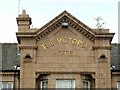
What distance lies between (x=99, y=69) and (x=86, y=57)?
4.56 ft

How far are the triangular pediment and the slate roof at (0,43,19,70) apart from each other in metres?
4.65

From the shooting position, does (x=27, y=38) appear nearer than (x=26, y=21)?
Yes

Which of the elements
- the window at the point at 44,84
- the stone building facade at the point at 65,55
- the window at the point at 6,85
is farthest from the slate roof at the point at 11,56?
the window at the point at 44,84

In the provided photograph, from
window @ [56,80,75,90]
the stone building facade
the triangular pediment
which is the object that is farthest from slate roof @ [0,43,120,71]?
window @ [56,80,75,90]

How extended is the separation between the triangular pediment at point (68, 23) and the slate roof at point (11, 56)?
4.28 metres

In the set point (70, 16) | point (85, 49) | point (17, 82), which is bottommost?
point (17, 82)

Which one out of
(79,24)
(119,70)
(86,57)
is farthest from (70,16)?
(119,70)

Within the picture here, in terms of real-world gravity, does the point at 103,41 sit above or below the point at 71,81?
above

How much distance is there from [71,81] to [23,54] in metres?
4.22

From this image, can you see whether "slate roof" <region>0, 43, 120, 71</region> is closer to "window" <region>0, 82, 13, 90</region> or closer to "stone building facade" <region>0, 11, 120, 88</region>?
"window" <region>0, 82, 13, 90</region>

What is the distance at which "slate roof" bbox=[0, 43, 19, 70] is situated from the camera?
4253 cm

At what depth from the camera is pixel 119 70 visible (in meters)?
41.0

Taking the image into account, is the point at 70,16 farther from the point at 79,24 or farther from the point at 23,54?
the point at 23,54

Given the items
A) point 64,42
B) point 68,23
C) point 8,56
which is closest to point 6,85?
point 8,56
